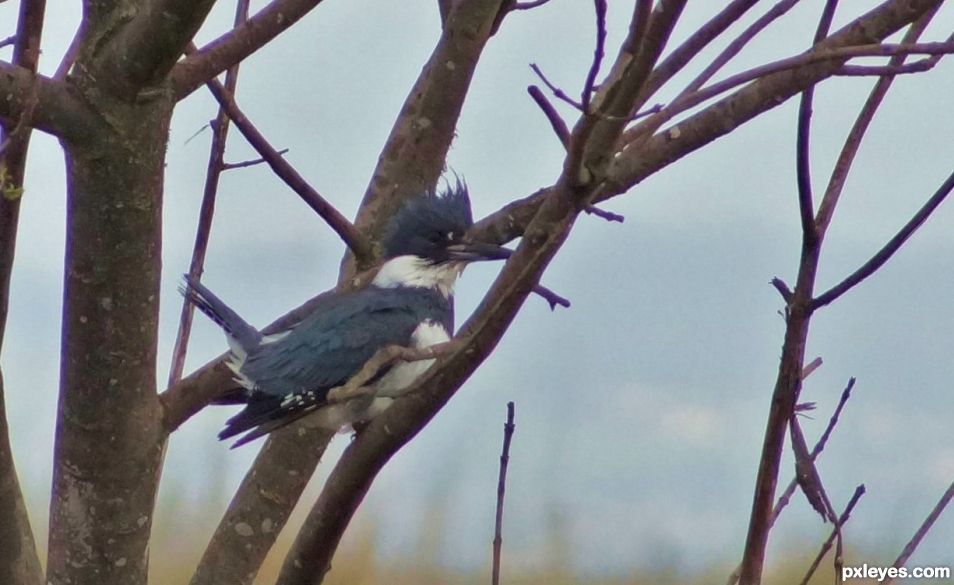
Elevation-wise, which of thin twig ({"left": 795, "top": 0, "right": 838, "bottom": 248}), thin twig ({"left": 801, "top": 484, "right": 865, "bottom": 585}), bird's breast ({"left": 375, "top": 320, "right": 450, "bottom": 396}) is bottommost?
thin twig ({"left": 801, "top": 484, "right": 865, "bottom": 585})

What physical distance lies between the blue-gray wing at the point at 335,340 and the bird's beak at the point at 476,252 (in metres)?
0.13

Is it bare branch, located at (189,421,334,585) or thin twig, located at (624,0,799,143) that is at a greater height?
thin twig, located at (624,0,799,143)

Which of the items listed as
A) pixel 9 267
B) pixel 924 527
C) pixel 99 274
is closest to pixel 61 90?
pixel 99 274

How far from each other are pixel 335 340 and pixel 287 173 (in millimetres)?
659

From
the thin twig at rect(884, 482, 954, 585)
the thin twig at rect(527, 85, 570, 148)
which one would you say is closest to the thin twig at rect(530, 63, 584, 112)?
the thin twig at rect(527, 85, 570, 148)

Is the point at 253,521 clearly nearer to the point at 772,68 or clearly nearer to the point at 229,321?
the point at 229,321

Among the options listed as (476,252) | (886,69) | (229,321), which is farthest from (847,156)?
(229,321)

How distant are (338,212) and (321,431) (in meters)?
0.47

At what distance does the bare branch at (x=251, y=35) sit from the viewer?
1.86 meters

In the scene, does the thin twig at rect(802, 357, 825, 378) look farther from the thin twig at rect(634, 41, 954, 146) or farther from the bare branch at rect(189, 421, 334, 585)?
the bare branch at rect(189, 421, 334, 585)

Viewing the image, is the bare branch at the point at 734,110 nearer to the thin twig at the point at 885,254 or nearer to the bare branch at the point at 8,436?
the thin twig at the point at 885,254

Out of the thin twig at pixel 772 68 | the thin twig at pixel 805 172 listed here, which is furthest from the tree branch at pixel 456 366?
the thin twig at pixel 805 172

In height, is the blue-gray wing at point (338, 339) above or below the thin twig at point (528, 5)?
below

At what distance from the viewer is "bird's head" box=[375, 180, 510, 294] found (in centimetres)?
269
